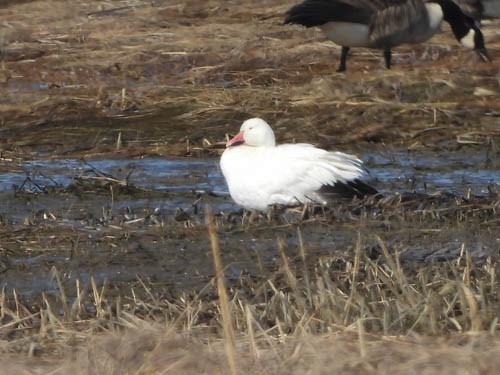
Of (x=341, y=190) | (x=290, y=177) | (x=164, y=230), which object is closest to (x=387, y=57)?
(x=341, y=190)

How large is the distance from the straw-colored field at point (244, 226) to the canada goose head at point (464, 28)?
156 mm

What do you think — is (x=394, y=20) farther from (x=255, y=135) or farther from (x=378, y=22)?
(x=255, y=135)

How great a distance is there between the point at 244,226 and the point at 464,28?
8.61m

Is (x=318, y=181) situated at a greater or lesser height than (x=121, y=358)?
lesser

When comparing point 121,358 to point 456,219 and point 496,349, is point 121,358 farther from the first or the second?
point 456,219

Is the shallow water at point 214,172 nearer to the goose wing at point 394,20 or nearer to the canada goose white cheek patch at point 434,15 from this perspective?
the goose wing at point 394,20

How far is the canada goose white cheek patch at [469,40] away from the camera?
1623 cm

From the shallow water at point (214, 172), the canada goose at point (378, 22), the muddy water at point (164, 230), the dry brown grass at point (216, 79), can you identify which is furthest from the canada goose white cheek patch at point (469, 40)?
the muddy water at point (164, 230)

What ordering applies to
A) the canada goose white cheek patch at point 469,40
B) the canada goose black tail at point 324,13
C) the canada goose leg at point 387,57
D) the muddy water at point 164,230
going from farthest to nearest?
the canada goose white cheek patch at point 469,40 < the canada goose leg at point 387,57 < the canada goose black tail at point 324,13 < the muddy water at point 164,230

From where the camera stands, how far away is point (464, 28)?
1661cm

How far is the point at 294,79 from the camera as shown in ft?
48.8

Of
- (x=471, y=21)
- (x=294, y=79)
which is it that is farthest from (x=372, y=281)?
(x=471, y=21)

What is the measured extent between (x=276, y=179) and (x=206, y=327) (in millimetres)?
2994

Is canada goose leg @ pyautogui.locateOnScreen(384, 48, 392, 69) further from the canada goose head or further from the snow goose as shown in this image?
the snow goose
